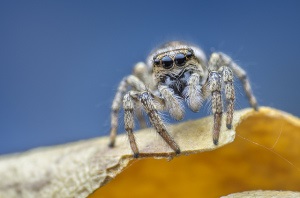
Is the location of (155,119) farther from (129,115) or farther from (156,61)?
(156,61)

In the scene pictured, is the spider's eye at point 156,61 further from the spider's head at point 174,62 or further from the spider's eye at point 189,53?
the spider's eye at point 189,53

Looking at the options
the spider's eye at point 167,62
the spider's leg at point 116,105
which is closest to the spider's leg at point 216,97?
the spider's eye at point 167,62

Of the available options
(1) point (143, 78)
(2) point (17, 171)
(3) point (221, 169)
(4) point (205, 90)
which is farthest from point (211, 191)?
(1) point (143, 78)

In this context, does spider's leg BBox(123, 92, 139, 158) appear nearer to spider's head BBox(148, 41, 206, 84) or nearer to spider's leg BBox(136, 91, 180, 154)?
spider's leg BBox(136, 91, 180, 154)

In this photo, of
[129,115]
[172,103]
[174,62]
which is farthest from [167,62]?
[129,115]

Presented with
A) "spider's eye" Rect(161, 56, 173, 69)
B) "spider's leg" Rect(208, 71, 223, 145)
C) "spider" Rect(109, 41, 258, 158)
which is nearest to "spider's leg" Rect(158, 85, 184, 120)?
"spider" Rect(109, 41, 258, 158)

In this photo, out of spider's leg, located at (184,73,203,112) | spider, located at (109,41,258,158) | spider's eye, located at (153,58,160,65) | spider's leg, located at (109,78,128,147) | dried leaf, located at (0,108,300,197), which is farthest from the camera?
spider's leg, located at (109,78,128,147)
